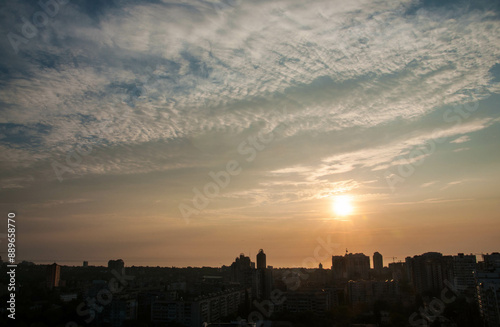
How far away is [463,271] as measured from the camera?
26.8 metres

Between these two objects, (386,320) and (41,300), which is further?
(41,300)

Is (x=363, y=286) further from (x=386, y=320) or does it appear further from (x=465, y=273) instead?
(x=386, y=320)

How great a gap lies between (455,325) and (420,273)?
1535 centimetres

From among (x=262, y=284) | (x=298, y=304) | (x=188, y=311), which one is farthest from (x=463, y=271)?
(x=188, y=311)

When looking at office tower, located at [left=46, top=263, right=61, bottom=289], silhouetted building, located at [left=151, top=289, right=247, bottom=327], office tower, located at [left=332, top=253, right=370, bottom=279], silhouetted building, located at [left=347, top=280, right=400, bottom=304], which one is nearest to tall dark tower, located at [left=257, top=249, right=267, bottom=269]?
office tower, located at [left=332, top=253, right=370, bottom=279]

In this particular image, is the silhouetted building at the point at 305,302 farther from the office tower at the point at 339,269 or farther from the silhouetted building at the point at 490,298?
the office tower at the point at 339,269

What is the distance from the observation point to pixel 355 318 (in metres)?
19.8

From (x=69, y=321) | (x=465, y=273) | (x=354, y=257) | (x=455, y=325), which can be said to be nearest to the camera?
(x=455, y=325)

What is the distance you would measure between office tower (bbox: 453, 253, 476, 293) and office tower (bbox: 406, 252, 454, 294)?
125cm

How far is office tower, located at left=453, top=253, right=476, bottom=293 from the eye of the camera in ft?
86.8

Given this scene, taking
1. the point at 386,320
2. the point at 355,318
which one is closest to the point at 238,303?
the point at 355,318

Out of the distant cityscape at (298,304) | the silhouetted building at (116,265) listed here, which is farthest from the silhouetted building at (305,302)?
the silhouetted building at (116,265)

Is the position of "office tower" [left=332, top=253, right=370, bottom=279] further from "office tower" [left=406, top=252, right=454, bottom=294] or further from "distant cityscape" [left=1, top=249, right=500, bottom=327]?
"office tower" [left=406, top=252, right=454, bottom=294]

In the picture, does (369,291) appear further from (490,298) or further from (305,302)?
(490,298)
